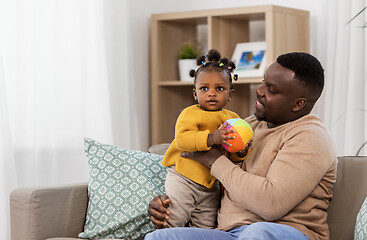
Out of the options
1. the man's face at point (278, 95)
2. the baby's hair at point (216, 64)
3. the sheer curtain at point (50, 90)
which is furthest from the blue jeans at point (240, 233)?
the sheer curtain at point (50, 90)

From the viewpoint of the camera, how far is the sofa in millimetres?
1939

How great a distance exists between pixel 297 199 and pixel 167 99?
79.8 inches

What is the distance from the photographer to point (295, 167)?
1675 mm

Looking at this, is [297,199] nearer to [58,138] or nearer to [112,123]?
[58,138]

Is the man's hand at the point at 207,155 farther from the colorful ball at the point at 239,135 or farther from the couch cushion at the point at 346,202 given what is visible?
the couch cushion at the point at 346,202

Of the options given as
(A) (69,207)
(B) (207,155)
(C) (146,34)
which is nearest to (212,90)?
(B) (207,155)

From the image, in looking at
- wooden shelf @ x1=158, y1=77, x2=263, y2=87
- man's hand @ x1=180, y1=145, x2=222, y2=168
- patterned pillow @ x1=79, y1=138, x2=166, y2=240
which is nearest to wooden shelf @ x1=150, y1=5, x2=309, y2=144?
wooden shelf @ x1=158, y1=77, x2=263, y2=87

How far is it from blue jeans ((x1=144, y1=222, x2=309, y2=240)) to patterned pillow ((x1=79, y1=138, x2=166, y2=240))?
0.36 m

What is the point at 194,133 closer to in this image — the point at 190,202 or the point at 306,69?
the point at 190,202

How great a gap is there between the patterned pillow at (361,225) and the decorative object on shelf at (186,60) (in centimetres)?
187

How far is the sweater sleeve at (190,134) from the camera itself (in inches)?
70.7

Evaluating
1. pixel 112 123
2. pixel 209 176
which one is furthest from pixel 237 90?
pixel 209 176

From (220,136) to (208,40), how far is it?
1666mm

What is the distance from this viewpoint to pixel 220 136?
176cm
